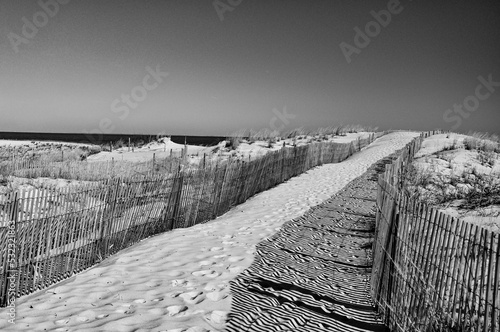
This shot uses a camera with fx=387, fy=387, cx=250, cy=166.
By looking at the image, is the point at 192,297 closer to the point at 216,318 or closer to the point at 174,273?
the point at 216,318

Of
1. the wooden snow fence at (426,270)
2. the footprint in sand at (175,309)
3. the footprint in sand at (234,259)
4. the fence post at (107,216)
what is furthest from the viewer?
the fence post at (107,216)

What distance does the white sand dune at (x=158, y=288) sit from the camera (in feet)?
11.4

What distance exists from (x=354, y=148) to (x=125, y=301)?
26090mm

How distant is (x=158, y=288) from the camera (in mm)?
4312

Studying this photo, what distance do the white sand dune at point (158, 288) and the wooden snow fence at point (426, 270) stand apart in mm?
1582

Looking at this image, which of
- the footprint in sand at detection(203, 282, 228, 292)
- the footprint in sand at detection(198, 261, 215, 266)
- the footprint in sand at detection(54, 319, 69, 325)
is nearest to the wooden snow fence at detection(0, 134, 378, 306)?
the footprint in sand at detection(54, 319, 69, 325)

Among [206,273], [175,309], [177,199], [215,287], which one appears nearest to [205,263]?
[206,273]

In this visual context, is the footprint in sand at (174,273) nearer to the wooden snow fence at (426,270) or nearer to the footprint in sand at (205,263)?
the footprint in sand at (205,263)

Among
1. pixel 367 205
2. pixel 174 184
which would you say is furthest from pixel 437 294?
pixel 367 205

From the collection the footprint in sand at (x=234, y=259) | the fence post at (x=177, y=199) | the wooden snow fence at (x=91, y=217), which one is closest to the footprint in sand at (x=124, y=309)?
the wooden snow fence at (x=91, y=217)

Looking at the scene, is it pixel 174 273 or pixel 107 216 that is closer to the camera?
pixel 174 273

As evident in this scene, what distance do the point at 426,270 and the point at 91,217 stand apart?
4098mm

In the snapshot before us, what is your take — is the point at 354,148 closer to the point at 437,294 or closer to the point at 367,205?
the point at 367,205

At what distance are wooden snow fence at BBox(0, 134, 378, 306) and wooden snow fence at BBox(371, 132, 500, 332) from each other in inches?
145
